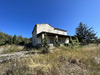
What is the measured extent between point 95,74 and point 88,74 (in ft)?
0.92

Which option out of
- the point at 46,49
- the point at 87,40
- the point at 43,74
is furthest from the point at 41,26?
the point at 87,40

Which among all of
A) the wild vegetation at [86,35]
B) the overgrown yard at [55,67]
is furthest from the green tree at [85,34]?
the overgrown yard at [55,67]

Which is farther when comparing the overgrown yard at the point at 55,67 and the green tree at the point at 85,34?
the green tree at the point at 85,34

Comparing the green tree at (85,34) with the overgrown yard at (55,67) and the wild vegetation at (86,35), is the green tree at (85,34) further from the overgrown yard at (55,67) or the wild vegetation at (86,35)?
the overgrown yard at (55,67)

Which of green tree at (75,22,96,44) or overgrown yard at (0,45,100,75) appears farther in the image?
green tree at (75,22,96,44)

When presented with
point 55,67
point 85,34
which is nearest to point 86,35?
point 85,34

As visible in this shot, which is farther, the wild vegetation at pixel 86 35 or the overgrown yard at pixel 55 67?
the wild vegetation at pixel 86 35

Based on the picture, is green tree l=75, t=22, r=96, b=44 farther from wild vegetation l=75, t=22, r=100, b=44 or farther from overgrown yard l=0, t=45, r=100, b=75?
overgrown yard l=0, t=45, r=100, b=75

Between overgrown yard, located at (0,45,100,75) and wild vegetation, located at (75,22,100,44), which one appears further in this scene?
wild vegetation, located at (75,22,100,44)

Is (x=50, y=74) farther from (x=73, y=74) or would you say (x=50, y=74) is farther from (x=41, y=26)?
(x=41, y=26)

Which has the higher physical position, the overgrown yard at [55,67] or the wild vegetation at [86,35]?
the wild vegetation at [86,35]

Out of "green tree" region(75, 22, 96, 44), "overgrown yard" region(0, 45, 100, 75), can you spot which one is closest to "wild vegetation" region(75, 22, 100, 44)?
"green tree" region(75, 22, 96, 44)

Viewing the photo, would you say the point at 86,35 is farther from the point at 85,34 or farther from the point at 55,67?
the point at 55,67

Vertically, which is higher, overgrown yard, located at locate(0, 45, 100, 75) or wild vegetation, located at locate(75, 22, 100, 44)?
wild vegetation, located at locate(75, 22, 100, 44)
